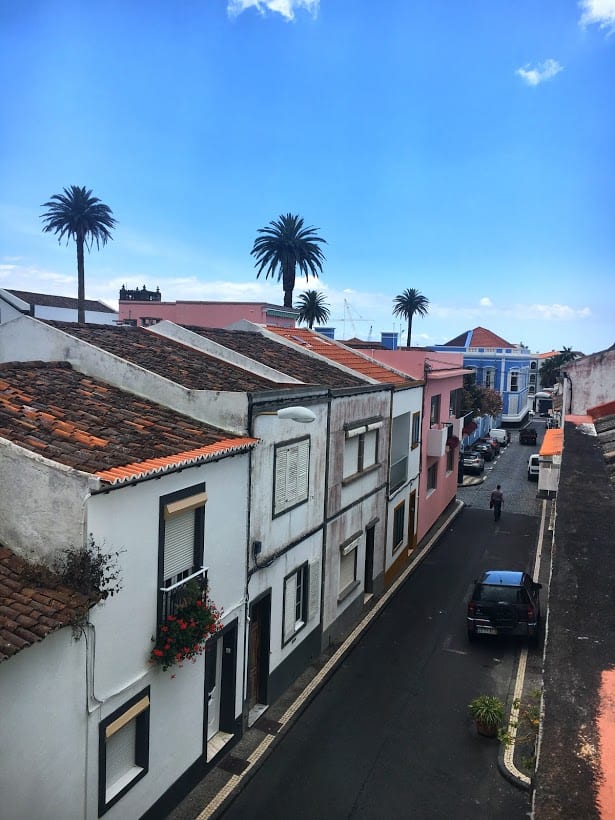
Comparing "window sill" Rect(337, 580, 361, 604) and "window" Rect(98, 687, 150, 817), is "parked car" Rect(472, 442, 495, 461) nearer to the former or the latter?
"window sill" Rect(337, 580, 361, 604)

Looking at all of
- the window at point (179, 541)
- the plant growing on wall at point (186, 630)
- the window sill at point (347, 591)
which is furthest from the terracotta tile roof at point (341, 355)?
the plant growing on wall at point (186, 630)

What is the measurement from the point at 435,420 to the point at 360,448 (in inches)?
401

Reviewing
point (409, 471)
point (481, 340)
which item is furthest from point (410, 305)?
point (409, 471)

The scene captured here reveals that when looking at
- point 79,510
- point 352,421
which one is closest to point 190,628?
point 79,510

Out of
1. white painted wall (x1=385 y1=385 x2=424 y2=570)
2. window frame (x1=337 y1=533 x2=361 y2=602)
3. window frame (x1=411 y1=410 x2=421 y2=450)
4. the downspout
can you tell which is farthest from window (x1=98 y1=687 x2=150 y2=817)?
window frame (x1=411 y1=410 x2=421 y2=450)

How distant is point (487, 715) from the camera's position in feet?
40.6

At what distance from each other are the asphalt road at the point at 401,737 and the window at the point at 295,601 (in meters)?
1.56

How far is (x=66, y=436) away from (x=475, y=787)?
8.93 m

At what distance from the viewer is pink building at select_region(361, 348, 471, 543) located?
953 inches

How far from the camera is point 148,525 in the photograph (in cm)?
883

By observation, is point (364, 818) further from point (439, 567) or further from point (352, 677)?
point (439, 567)

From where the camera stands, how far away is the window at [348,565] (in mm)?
16969

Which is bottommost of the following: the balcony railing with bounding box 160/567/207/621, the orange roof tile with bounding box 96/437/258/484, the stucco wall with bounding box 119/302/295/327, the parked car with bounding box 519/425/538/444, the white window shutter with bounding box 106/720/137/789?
the white window shutter with bounding box 106/720/137/789

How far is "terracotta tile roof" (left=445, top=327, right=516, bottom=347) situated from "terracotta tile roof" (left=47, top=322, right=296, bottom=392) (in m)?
62.2
